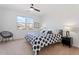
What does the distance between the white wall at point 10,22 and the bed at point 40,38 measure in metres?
0.19

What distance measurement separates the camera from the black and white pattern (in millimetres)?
2043

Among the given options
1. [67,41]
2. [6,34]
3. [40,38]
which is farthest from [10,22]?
[67,41]

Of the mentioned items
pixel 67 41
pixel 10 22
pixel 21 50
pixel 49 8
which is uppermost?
pixel 49 8

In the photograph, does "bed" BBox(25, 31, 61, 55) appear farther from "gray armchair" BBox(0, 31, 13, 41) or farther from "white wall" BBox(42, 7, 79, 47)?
"gray armchair" BBox(0, 31, 13, 41)

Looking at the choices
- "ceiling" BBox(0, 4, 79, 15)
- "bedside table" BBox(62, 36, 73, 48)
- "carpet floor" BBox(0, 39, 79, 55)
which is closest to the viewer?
"ceiling" BBox(0, 4, 79, 15)

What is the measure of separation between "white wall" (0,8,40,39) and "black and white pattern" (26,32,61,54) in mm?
232

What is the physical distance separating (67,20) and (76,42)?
0.58 metres

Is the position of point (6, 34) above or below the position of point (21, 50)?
above

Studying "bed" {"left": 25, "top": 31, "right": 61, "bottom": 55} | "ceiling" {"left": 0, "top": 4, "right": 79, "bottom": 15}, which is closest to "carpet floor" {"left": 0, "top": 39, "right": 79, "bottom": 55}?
"bed" {"left": 25, "top": 31, "right": 61, "bottom": 55}

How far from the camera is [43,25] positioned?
205 cm

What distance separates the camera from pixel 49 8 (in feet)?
6.36

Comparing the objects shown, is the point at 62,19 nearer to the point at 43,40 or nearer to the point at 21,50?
the point at 43,40

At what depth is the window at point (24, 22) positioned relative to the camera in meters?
1.99

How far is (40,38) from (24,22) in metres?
0.55
